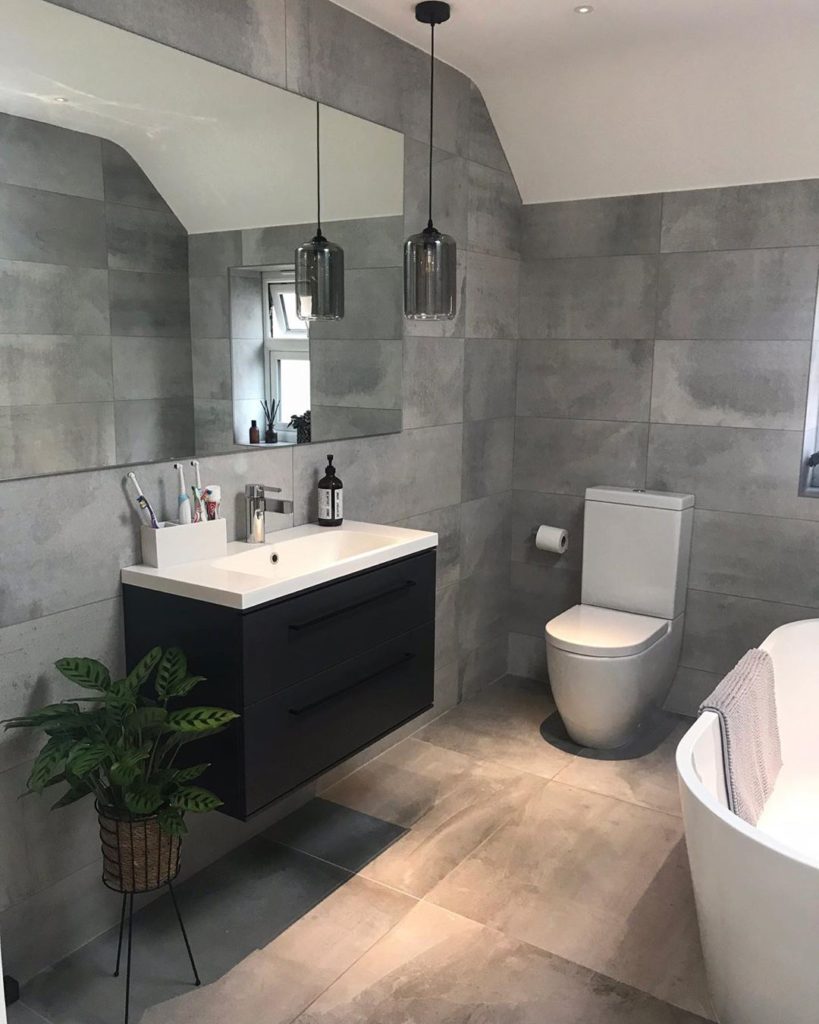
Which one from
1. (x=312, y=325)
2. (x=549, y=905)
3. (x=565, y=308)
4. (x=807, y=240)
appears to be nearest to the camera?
(x=549, y=905)

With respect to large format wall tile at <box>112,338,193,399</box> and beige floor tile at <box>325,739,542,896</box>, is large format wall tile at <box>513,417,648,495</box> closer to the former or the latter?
beige floor tile at <box>325,739,542,896</box>

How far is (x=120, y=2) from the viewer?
6.92ft

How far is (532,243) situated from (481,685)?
6.38ft

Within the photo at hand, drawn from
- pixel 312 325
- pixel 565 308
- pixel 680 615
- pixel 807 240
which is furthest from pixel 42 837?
pixel 807 240

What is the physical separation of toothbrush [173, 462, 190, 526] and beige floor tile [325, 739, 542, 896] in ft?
3.82

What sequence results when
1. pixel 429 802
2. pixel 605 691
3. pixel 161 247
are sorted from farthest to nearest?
pixel 605 691, pixel 429 802, pixel 161 247

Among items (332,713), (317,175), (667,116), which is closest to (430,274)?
(317,175)

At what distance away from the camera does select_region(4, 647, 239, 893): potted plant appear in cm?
192

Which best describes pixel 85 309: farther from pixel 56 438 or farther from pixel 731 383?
pixel 731 383

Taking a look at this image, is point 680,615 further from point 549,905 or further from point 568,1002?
point 568,1002

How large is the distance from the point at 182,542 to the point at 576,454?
203 centimetres

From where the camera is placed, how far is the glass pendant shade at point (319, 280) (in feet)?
9.18

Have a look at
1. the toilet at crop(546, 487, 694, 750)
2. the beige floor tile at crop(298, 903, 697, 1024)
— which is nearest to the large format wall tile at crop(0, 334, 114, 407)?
the beige floor tile at crop(298, 903, 697, 1024)

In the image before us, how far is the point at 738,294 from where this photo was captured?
3.39 meters
